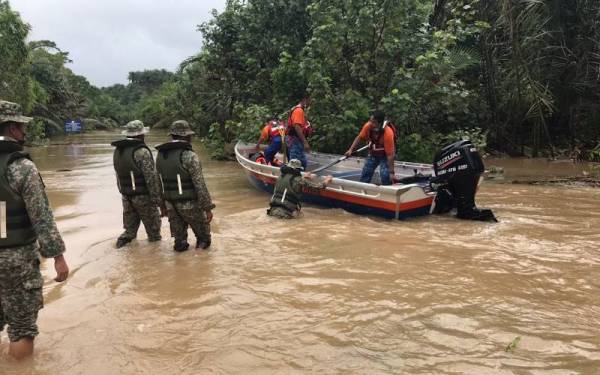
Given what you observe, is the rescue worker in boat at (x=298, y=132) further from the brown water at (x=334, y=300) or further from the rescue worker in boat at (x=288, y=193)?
the brown water at (x=334, y=300)

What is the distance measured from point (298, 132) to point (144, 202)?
154 inches

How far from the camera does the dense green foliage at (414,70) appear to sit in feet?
36.5

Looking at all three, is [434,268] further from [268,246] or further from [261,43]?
[261,43]

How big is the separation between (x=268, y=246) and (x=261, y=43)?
34.5ft

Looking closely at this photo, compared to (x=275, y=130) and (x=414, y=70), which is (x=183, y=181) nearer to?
(x=275, y=130)

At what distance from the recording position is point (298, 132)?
9078mm

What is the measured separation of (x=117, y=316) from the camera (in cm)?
397

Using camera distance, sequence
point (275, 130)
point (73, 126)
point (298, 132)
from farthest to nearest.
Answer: point (73, 126) < point (275, 130) < point (298, 132)

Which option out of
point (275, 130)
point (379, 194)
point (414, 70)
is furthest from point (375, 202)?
point (414, 70)

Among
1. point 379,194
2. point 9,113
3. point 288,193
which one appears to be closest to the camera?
point 9,113

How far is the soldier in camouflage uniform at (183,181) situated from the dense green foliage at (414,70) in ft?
19.8

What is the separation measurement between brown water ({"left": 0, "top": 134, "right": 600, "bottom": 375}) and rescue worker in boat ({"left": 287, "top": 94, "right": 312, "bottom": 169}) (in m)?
2.41

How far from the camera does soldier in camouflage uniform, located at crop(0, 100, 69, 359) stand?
3000mm

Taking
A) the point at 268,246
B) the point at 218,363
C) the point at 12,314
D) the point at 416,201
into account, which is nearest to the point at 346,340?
the point at 218,363
